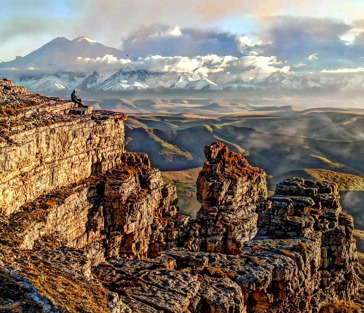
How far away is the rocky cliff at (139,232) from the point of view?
12547mm

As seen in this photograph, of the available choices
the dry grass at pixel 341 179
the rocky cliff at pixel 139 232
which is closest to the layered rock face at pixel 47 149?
the rocky cliff at pixel 139 232

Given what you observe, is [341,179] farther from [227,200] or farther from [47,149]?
[47,149]

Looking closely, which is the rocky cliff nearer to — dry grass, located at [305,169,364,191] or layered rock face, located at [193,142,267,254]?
layered rock face, located at [193,142,267,254]

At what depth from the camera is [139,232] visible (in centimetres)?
3550

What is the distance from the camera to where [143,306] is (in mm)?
12367

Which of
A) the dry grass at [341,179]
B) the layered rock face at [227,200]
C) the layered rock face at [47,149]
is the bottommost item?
the dry grass at [341,179]

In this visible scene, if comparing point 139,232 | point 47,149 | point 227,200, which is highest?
point 47,149

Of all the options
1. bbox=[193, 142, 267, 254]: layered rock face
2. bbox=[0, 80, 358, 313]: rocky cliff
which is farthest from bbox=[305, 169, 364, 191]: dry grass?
bbox=[0, 80, 358, 313]: rocky cliff

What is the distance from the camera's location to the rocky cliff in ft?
41.2

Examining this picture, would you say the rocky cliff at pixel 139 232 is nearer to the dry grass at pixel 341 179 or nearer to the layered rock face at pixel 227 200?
the layered rock face at pixel 227 200

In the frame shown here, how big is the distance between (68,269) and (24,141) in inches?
603

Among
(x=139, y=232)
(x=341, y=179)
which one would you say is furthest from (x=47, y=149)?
(x=341, y=179)

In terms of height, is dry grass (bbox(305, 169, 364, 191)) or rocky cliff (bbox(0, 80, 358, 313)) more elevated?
rocky cliff (bbox(0, 80, 358, 313))

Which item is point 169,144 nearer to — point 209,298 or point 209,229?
point 209,229
